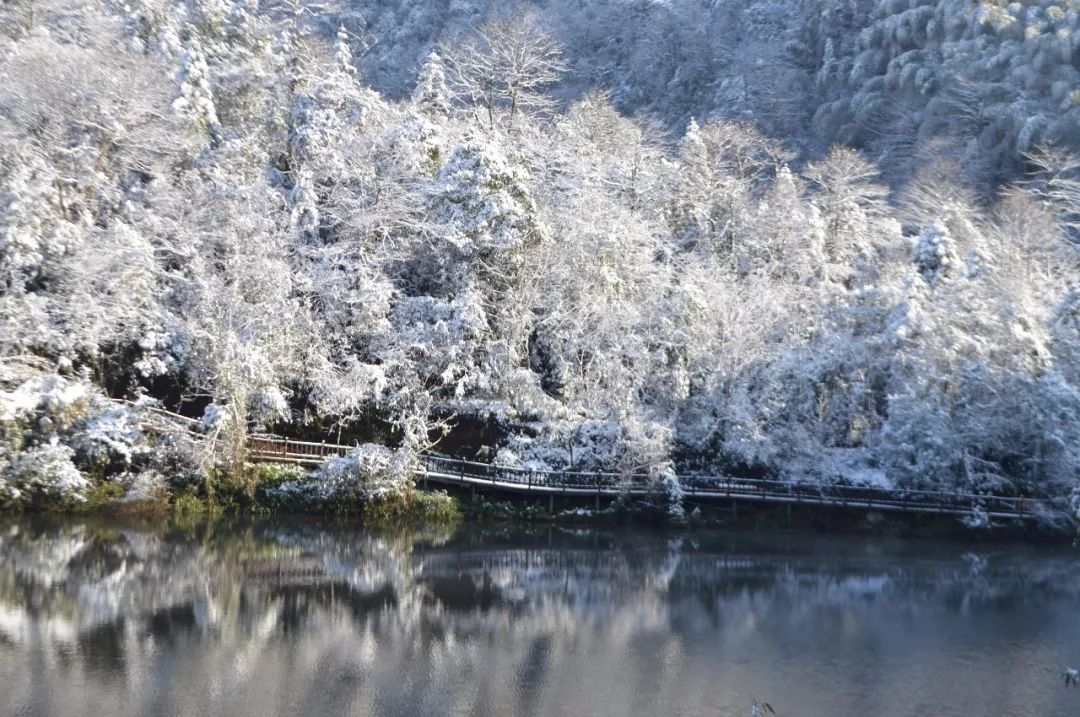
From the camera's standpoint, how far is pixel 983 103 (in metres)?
54.7

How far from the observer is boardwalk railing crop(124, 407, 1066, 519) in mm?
26844

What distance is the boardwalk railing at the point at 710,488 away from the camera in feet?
88.1

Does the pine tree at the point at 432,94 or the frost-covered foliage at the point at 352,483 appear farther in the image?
the pine tree at the point at 432,94

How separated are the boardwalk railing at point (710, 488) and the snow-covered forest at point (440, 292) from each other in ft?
1.98

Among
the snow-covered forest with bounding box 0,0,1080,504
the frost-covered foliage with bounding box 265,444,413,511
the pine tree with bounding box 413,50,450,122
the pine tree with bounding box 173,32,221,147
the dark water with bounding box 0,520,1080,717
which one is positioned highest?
the pine tree with bounding box 413,50,450,122

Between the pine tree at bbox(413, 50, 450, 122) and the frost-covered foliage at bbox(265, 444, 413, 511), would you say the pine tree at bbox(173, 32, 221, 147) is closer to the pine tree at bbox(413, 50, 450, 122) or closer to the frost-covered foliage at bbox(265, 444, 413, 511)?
the pine tree at bbox(413, 50, 450, 122)

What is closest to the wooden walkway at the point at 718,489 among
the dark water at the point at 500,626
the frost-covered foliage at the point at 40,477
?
the dark water at the point at 500,626

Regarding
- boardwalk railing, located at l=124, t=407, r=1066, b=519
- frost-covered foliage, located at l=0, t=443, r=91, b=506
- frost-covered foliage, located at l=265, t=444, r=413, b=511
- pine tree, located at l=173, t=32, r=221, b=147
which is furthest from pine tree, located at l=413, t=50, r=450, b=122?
frost-covered foliage, located at l=0, t=443, r=91, b=506

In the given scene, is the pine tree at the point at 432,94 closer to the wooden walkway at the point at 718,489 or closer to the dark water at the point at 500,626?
the wooden walkway at the point at 718,489

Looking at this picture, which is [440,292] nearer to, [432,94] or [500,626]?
[432,94]

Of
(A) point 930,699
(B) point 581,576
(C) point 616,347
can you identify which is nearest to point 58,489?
(B) point 581,576

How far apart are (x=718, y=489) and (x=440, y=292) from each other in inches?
436

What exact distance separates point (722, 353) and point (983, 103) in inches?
1387

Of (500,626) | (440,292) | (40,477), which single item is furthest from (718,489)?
(40,477)
